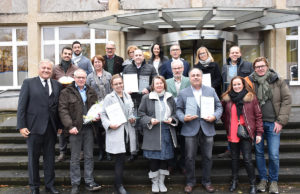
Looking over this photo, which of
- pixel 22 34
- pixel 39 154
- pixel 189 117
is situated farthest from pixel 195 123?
pixel 22 34

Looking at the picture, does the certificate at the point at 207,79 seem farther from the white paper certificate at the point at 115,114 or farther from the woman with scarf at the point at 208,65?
the white paper certificate at the point at 115,114

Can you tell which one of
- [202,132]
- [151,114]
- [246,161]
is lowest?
[246,161]

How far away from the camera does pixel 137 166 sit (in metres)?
5.00

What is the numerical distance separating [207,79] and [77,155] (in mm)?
2669

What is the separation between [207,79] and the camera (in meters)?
4.62

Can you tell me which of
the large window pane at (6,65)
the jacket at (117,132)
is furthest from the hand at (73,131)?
the large window pane at (6,65)

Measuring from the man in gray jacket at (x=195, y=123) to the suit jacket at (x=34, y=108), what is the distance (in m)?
2.11

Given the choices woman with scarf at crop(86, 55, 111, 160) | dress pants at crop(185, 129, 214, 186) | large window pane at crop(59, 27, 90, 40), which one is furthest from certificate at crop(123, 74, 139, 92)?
large window pane at crop(59, 27, 90, 40)

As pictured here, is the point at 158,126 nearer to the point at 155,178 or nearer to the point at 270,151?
the point at 155,178

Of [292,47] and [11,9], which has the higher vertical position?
[11,9]

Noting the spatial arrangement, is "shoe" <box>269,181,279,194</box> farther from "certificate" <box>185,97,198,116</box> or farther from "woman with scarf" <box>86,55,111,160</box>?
"woman with scarf" <box>86,55,111,160</box>

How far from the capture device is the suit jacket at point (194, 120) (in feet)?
13.0

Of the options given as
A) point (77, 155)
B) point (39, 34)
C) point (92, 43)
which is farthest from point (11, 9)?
point (77, 155)

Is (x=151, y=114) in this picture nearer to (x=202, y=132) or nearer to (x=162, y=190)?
(x=202, y=132)
